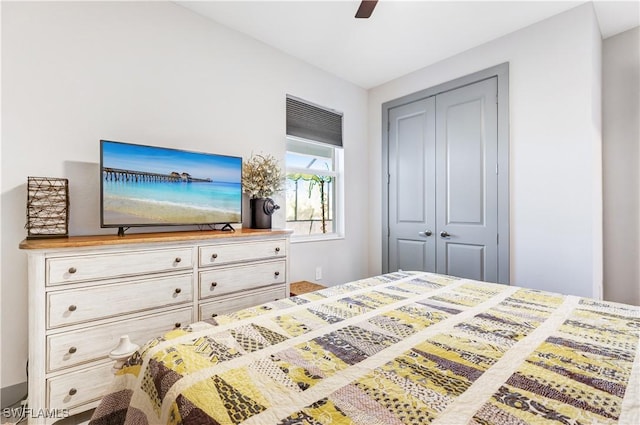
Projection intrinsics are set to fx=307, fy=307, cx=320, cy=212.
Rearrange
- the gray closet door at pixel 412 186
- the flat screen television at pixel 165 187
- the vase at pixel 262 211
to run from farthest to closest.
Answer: the gray closet door at pixel 412 186 < the vase at pixel 262 211 < the flat screen television at pixel 165 187

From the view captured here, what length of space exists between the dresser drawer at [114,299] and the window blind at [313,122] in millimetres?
1942

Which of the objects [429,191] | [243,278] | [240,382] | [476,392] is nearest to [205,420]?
[240,382]

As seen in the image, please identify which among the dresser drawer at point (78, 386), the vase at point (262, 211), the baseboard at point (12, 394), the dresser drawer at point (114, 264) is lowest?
the baseboard at point (12, 394)

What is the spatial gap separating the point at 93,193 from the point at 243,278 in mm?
1133

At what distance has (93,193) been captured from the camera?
6.62ft

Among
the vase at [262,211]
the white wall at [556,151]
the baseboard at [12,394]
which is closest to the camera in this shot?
the baseboard at [12,394]

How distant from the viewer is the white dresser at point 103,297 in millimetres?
1482

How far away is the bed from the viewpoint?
2.16ft

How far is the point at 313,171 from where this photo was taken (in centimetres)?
354

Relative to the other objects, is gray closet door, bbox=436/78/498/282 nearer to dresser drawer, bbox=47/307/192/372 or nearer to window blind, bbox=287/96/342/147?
window blind, bbox=287/96/342/147

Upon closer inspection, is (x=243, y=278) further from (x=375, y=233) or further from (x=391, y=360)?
(x=375, y=233)

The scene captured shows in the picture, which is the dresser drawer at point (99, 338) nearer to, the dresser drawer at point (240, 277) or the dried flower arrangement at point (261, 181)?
the dresser drawer at point (240, 277)

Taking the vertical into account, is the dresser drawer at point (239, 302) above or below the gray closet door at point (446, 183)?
below

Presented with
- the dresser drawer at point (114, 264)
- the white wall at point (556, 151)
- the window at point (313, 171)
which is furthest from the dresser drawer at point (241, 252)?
the white wall at point (556, 151)
